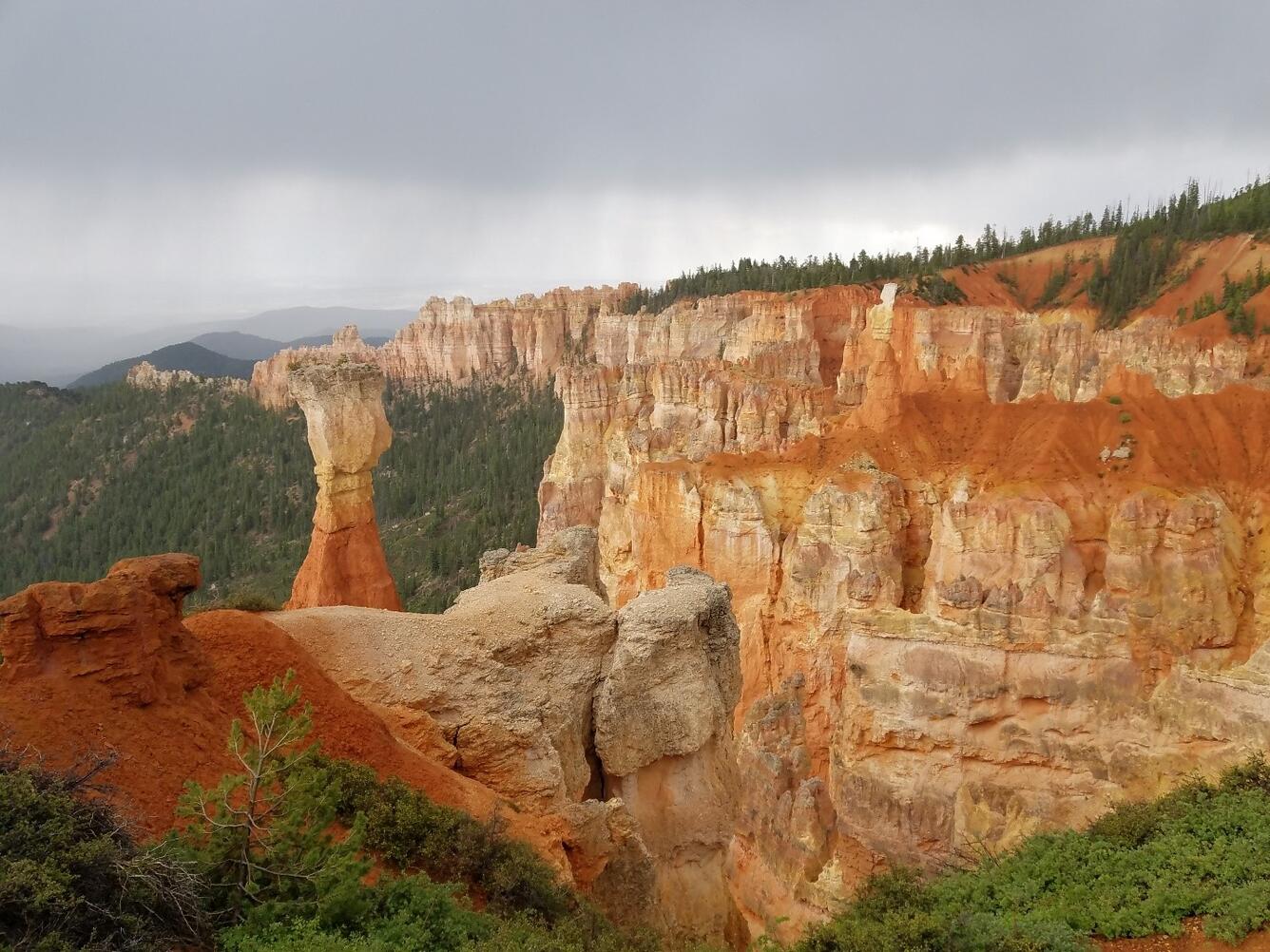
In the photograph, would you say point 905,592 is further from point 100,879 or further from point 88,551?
point 88,551

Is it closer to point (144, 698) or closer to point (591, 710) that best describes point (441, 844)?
point (144, 698)

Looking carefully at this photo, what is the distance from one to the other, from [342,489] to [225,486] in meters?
56.0

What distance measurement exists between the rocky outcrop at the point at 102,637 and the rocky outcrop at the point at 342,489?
9709 millimetres

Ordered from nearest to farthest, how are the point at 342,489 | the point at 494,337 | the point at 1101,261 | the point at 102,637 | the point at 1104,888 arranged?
the point at 102,637, the point at 1104,888, the point at 342,489, the point at 1101,261, the point at 494,337

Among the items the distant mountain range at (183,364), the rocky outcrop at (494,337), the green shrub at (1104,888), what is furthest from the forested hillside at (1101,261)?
the distant mountain range at (183,364)

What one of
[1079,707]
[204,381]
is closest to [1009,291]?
[1079,707]

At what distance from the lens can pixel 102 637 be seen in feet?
25.9

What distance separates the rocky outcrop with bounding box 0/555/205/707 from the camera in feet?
24.5

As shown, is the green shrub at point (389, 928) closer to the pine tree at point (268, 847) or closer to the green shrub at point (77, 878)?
the pine tree at point (268, 847)

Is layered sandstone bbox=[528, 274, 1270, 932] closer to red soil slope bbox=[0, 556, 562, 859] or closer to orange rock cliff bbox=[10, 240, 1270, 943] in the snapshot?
orange rock cliff bbox=[10, 240, 1270, 943]

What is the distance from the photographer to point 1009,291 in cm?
6788

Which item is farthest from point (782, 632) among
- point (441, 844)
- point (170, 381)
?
point (170, 381)

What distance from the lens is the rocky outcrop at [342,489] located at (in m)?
18.4

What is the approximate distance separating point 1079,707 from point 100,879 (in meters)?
24.5
